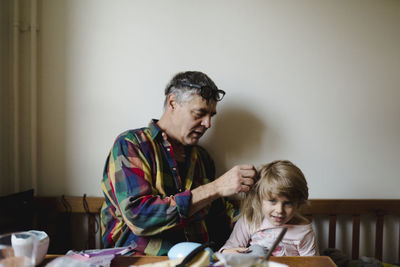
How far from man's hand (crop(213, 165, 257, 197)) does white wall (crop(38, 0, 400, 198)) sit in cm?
46

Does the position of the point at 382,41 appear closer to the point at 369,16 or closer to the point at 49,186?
the point at 369,16

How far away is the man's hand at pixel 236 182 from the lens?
119 centimetres

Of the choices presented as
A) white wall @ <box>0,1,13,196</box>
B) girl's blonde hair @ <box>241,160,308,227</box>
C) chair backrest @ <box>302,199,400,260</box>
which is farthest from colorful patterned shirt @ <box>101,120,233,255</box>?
white wall @ <box>0,1,13,196</box>

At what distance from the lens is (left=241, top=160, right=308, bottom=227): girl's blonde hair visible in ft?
4.00

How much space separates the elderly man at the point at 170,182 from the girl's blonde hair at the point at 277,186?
8 centimetres

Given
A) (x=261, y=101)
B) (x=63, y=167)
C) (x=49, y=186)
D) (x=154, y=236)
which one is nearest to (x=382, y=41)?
(x=261, y=101)

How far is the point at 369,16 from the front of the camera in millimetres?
1654

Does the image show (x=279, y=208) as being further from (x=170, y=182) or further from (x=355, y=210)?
(x=355, y=210)

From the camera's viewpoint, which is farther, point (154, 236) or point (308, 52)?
point (308, 52)

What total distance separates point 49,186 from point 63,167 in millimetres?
144

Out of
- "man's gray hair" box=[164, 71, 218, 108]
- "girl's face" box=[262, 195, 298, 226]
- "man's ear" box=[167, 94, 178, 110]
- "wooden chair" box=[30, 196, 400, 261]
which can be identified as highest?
"man's gray hair" box=[164, 71, 218, 108]

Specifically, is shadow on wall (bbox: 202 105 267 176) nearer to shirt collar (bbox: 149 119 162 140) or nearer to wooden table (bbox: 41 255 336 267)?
shirt collar (bbox: 149 119 162 140)

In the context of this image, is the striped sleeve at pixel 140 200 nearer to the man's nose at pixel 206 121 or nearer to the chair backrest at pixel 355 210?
the man's nose at pixel 206 121

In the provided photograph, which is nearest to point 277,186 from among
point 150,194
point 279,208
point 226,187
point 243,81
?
point 279,208
